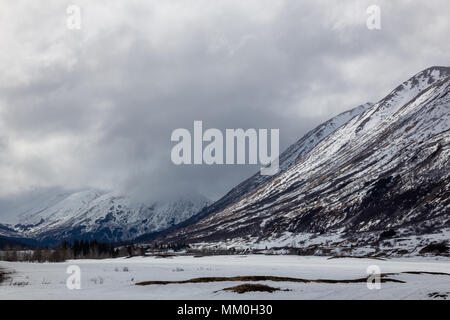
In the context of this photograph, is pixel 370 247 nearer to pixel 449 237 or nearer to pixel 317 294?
pixel 449 237
